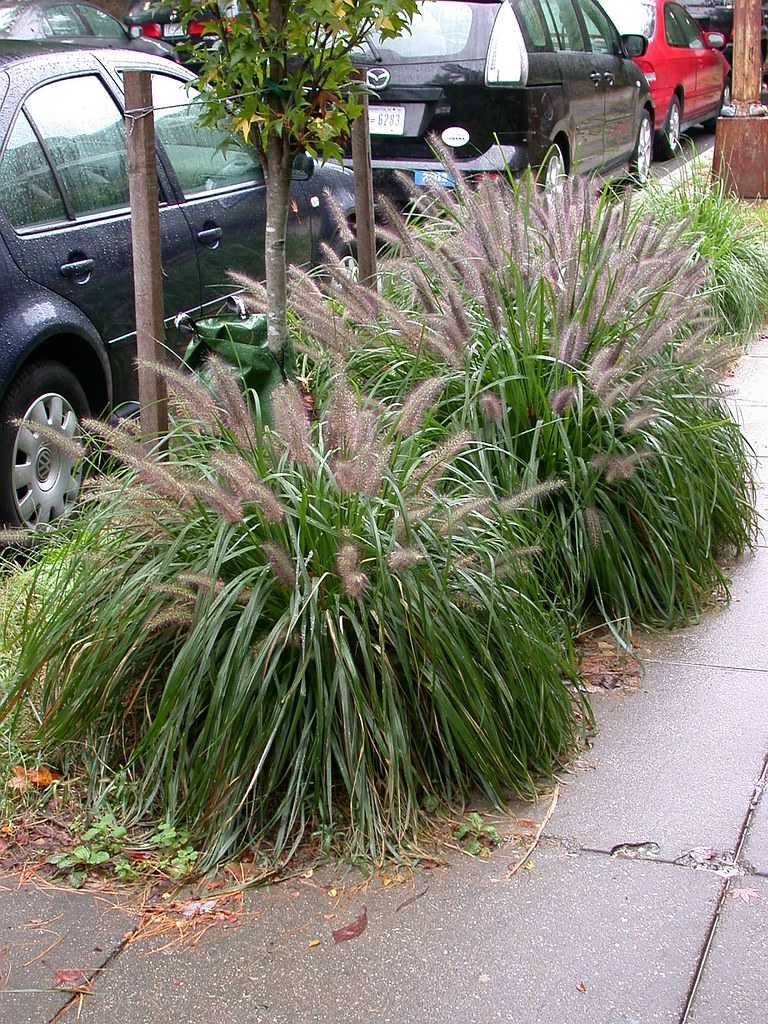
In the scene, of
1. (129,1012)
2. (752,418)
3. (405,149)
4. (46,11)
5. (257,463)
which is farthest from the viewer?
(46,11)

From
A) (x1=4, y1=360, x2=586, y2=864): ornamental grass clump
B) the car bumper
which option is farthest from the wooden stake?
(x1=4, y1=360, x2=586, y2=864): ornamental grass clump

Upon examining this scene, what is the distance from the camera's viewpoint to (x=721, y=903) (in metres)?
3.22

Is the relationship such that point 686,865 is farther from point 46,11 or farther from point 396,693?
point 46,11

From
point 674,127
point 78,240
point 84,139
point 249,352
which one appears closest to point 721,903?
point 249,352

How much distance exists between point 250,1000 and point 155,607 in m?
1.02

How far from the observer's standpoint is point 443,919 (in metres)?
3.20

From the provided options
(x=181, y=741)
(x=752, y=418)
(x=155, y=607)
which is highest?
(x=155, y=607)

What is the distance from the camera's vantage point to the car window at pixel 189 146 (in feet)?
22.0

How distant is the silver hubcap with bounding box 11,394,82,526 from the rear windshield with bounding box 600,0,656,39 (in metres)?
12.4

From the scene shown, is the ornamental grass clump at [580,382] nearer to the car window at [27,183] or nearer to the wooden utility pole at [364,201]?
the wooden utility pole at [364,201]

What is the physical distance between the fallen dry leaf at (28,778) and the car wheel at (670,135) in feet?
44.6

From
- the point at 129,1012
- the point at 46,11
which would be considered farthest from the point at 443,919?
the point at 46,11

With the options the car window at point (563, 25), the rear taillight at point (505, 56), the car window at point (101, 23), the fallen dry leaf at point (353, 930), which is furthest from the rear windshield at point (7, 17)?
the fallen dry leaf at point (353, 930)

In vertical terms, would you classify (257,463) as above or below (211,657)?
above
